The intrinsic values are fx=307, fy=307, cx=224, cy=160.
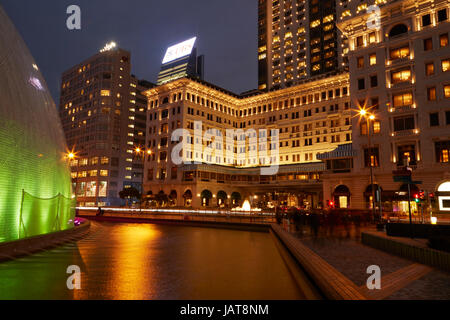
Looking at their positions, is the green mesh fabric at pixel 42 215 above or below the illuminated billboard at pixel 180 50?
below

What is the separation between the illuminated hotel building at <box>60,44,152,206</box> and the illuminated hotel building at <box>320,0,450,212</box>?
80.8 m

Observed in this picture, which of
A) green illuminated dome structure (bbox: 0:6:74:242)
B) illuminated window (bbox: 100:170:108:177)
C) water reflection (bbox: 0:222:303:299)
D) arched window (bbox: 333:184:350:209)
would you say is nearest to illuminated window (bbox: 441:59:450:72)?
arched window (bbox: 333:184:350:209)

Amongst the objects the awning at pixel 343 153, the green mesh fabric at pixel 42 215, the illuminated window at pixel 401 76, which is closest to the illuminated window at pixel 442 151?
the illuminated window at pixel 401 76

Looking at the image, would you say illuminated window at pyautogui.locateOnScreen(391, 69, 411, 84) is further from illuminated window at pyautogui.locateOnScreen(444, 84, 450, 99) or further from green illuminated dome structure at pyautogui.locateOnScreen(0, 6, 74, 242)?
green illuminated dome structure at pyautogui.locateOnScreen(0, 6, 74, 242)

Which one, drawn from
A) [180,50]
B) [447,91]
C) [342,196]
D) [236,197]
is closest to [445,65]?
[447,91]

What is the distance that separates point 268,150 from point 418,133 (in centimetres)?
4593

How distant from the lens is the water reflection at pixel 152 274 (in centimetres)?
794

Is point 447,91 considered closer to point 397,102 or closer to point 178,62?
point 397,102

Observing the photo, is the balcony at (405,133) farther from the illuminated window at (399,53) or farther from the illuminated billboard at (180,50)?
the illuminated billboard at (180,50)

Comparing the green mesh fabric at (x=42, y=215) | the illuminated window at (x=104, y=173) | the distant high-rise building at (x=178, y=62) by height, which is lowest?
the green mesh fabric at (x=42, y=215)

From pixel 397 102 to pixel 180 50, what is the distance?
7254cm

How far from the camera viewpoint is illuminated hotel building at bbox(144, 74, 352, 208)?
74.2 metres
